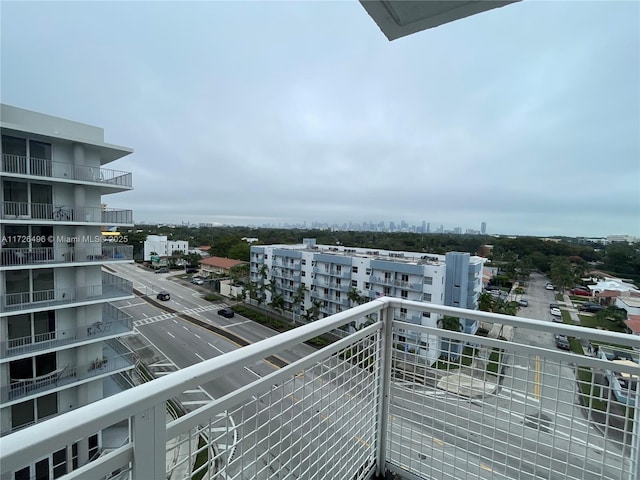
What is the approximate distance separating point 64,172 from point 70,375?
13.0 ft

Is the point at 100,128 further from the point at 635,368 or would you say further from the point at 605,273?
the point at 605,273

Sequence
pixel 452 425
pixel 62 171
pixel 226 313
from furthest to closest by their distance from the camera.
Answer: pixel 226 313, pixel 62 171, pixel 452 425

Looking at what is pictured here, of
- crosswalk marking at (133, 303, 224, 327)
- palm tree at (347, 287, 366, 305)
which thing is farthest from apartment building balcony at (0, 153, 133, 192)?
palm tree at (347, 287, 366, 305)

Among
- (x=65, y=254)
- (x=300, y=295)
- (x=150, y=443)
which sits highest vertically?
(x=150, y=443)

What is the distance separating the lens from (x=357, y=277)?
12469mm

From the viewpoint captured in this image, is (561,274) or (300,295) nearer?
(561,274)

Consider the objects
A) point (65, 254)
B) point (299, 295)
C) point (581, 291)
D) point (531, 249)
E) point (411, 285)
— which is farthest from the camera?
point (299, 295)

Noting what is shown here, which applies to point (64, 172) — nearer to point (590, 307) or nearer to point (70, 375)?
point (70, 375)

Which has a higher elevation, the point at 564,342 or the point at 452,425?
the point at 564,342

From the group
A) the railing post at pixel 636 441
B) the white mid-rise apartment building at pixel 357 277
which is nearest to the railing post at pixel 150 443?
the railing post at pixel 636 441

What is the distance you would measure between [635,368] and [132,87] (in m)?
9.14

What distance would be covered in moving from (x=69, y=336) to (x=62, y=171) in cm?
317

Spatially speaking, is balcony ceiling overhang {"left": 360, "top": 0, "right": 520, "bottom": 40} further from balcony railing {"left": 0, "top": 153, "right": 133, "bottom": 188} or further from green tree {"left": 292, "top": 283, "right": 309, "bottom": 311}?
green tree {"left": 292, "top": 283, "right": 309, "bottom": 311}

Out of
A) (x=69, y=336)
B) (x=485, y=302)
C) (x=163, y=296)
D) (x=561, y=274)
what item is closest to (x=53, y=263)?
(x=69, y=336)
